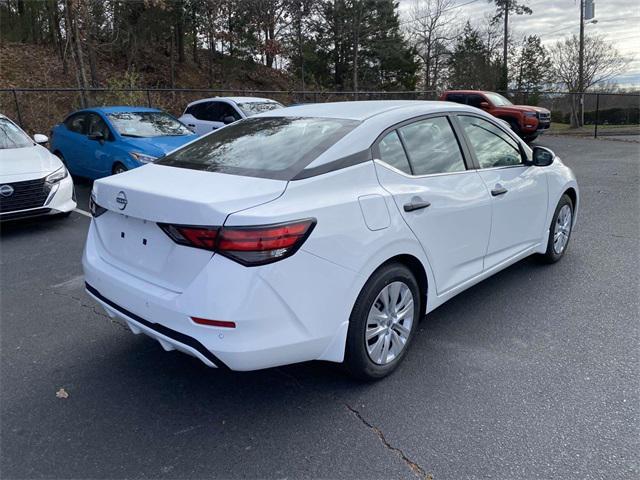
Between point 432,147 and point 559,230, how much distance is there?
226 centimetres

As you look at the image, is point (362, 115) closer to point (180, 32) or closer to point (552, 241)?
point (552, 241)

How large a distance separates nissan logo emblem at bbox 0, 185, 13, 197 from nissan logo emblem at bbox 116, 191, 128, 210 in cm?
416

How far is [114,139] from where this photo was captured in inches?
332

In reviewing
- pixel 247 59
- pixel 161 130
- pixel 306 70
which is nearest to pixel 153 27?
pixel 247 59

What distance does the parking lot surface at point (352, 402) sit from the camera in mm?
2434

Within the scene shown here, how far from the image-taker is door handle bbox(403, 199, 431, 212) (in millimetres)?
3044

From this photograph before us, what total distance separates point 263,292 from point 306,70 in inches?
1160

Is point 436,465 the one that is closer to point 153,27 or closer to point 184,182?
point 184,182

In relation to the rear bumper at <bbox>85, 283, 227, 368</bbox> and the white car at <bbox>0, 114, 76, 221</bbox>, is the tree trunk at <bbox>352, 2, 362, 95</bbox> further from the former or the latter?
the rear bumper at <bbox>85, 283, 227, 368</bbox>

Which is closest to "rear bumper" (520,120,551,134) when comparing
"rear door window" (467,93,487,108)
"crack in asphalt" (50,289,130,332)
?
"rear door window" (467,93,487,108)

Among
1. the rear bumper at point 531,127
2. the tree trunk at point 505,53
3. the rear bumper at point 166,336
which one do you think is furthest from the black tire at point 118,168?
the tree trunk at point 505,53

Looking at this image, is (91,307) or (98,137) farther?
(98,137)

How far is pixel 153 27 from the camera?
2062cm

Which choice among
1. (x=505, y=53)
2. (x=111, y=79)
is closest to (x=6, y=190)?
(x=111, y=79)
